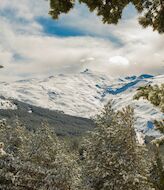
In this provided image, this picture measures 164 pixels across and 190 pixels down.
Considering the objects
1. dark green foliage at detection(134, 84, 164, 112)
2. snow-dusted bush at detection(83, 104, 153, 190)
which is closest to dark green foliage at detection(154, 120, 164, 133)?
dark green foliage at detection(134, 84, 164, 112)

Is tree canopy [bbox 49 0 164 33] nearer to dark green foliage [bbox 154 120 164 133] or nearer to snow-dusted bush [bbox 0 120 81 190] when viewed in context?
dark green foliage [bbox 154 120 164 133]

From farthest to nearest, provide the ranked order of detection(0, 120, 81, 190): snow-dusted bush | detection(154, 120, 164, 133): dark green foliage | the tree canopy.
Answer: detection(0, 120, 81, 190): snow-dusted bush → detection(154, 120, 164, 133): dark green foliage → the tree canopy

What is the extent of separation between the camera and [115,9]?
35.7 feet

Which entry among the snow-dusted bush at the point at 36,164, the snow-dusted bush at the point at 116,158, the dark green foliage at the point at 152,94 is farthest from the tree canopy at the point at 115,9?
the snow-dusted bush at the point at 116,158

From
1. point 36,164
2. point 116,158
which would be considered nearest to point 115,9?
point 116,158

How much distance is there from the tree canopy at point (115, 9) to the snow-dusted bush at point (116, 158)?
106 ft

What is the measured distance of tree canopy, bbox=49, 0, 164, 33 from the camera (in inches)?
402

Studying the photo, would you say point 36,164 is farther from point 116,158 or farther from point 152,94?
point 152,94

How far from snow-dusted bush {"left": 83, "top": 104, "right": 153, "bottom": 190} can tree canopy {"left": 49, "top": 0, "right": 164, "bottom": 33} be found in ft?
106

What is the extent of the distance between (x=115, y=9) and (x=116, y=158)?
33.7 m

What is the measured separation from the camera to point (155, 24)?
11.4 metres

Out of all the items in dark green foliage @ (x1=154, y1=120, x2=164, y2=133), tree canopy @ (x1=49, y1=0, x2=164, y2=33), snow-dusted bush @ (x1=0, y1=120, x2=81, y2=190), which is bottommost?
snow-dusted bush @ (x1=0, y1=120, x2=81, y2=190)

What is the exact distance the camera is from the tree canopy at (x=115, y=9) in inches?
402

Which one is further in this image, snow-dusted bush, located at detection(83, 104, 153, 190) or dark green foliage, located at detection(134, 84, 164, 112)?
snow-dusted bush, located at detection(83, 104, 153, 190)
